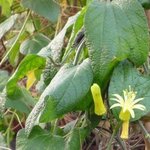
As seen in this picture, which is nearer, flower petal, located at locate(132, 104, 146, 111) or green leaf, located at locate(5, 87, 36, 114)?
flower petal, located at locate(132, 104, 146, 111)

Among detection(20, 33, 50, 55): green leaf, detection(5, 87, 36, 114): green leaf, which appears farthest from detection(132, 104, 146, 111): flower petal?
detection(20, 33, 50, 55): green leaf

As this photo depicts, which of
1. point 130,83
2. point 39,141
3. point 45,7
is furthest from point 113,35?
point 45,7

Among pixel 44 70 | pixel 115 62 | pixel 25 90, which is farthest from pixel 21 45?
pixel 115 62

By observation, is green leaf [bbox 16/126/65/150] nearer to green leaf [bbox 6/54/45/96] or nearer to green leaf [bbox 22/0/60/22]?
green leaf [bbox 6/54/45/96]

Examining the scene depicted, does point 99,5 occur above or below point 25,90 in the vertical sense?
above

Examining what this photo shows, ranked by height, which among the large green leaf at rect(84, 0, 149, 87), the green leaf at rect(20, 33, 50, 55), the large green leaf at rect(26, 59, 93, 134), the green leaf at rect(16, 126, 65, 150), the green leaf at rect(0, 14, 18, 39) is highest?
the large green leaf at rect(84, 0, 149, 87)

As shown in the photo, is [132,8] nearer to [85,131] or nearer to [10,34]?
[85,131]

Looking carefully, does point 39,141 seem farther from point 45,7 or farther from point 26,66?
point 45,7
